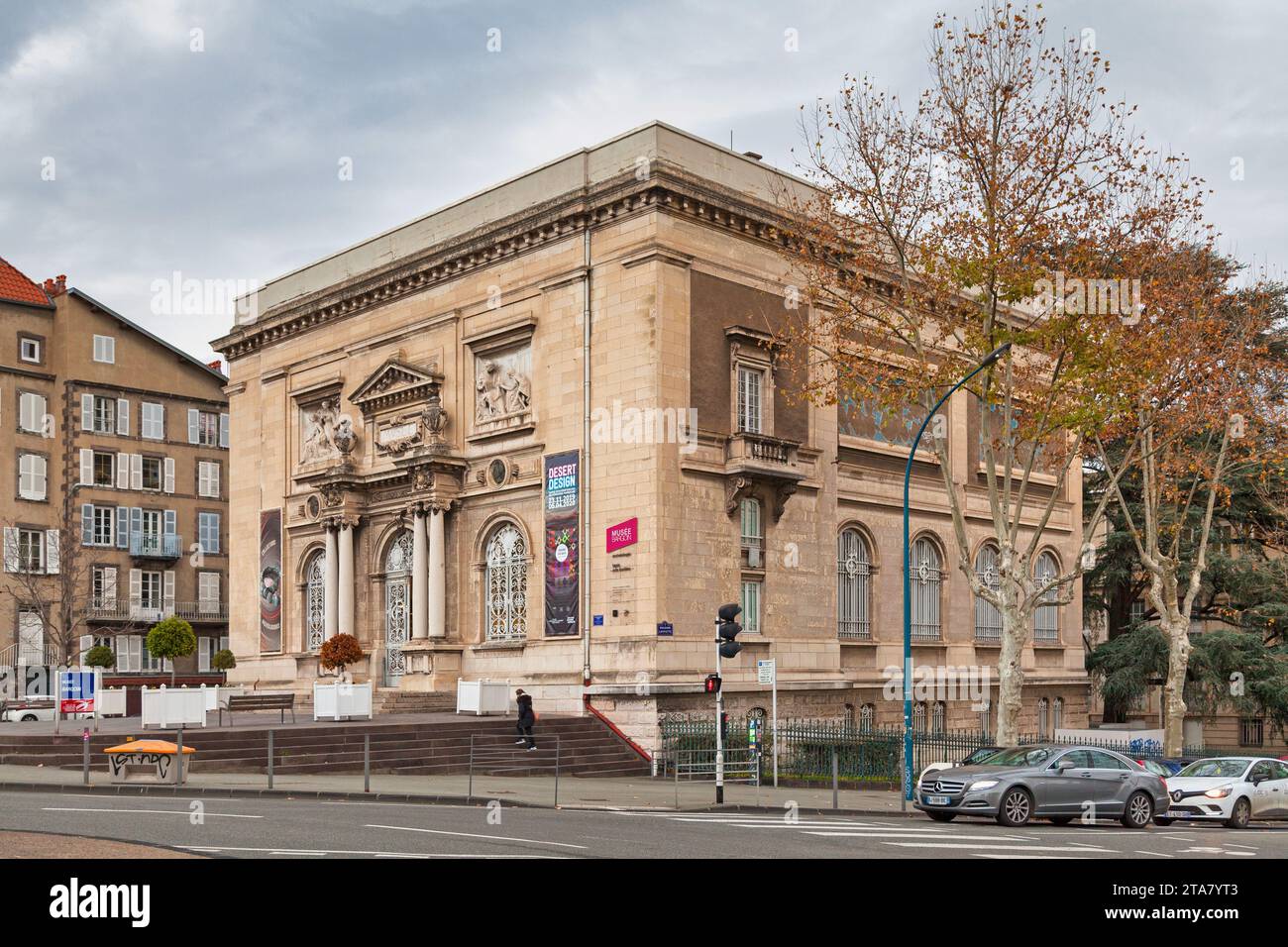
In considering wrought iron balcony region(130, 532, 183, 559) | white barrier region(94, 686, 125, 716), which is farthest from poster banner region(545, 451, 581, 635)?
wrought iron balcony region(130, 532, 183, 559)

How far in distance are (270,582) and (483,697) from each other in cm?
1330

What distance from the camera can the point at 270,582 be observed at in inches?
1763

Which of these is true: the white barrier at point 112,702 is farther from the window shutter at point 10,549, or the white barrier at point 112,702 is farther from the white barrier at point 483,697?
the window shutter at point 10,549

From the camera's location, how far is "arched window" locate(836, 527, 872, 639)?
38719 millimetres

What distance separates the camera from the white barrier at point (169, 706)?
98.1ft

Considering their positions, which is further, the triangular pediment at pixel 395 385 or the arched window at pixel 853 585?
the triangular pediment at pixel 395 385

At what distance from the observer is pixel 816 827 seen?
20.2m

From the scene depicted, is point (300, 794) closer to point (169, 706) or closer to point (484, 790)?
point (484, 790)

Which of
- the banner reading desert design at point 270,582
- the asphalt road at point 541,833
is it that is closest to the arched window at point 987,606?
the asphalt road at point 541,833

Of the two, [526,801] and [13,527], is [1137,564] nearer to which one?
[526,801]

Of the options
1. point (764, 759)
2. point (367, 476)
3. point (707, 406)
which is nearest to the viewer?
point (764, 759)

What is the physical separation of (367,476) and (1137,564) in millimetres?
26656

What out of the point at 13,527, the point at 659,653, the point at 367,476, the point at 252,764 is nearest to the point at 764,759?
the point at 659,653

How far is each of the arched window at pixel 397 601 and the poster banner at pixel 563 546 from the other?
20.5ft
